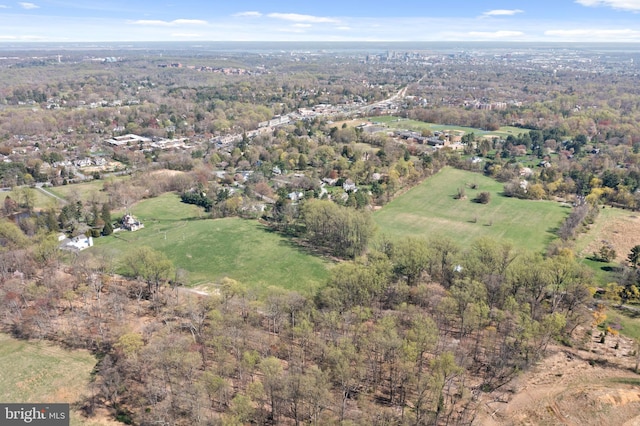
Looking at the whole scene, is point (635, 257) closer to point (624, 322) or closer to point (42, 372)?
point (624, 322)

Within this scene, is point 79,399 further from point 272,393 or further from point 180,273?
point 180,273

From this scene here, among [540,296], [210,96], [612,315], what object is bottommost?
[612,315]

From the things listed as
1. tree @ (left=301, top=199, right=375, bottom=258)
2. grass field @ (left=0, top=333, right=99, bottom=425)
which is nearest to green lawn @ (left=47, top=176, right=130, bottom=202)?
tree @ (left=301, top=199, right=375, bottom=258)

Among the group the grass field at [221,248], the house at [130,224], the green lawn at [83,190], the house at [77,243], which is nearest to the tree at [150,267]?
the grass field at [221,248]

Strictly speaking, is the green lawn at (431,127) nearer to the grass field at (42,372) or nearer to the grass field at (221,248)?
the grass field at (221,248)

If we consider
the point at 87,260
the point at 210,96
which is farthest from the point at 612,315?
the point at 210,96

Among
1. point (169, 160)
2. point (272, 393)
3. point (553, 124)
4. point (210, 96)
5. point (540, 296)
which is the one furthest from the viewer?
point (210, 96)

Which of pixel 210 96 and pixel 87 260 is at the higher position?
pixel 210 96

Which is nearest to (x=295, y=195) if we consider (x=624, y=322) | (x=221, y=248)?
(x=221, y=248)

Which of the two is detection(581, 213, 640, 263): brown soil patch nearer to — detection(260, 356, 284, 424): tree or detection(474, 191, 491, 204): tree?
detection(474, 191, 491, 204): tree
